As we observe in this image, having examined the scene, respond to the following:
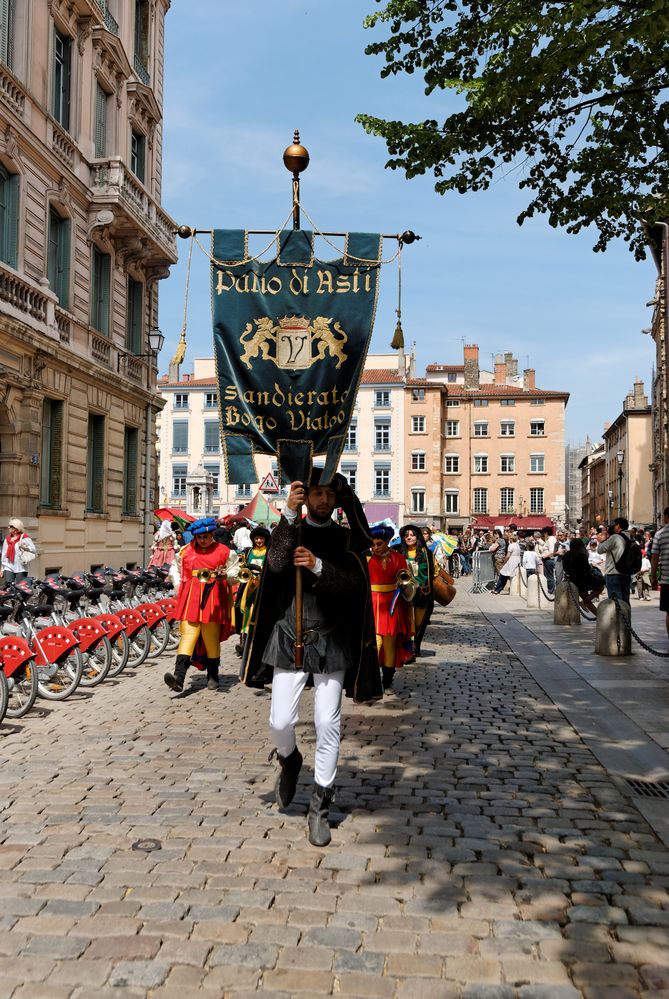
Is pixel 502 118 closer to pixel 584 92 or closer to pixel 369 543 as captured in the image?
pixel 584 92

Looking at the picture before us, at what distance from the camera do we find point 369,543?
5.29m

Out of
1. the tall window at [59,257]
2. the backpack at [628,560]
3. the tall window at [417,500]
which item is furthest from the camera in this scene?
the tall window at [417,500]

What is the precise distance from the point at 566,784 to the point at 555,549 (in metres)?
18.7

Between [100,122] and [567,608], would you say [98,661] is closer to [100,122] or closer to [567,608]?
[567,608]

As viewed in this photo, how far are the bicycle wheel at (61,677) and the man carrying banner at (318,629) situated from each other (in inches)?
166

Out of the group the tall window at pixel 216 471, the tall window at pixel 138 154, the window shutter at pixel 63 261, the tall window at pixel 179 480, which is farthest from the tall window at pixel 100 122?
the tall window at pixel 179 480

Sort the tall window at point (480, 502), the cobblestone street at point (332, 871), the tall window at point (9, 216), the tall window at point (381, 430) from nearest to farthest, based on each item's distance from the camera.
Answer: the cobblestone street at point (332, 871)
the tall window at point (9, 216)
the tall window at point (381, 430)
the tall window at point (480, 502)

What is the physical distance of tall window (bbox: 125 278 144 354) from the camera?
2503 centimetres

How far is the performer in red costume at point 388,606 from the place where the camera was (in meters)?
8.84

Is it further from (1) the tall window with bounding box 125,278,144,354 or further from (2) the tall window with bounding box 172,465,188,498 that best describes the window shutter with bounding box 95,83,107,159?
(2) the tall window with bounding box 172,465,188,498

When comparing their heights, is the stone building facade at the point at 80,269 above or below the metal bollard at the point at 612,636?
above

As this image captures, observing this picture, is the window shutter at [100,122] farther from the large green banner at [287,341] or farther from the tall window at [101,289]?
the large green banner at [287,341]

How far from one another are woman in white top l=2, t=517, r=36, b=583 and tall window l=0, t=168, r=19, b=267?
21.2 feet

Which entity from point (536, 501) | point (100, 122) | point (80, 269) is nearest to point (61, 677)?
point (80, 269)
